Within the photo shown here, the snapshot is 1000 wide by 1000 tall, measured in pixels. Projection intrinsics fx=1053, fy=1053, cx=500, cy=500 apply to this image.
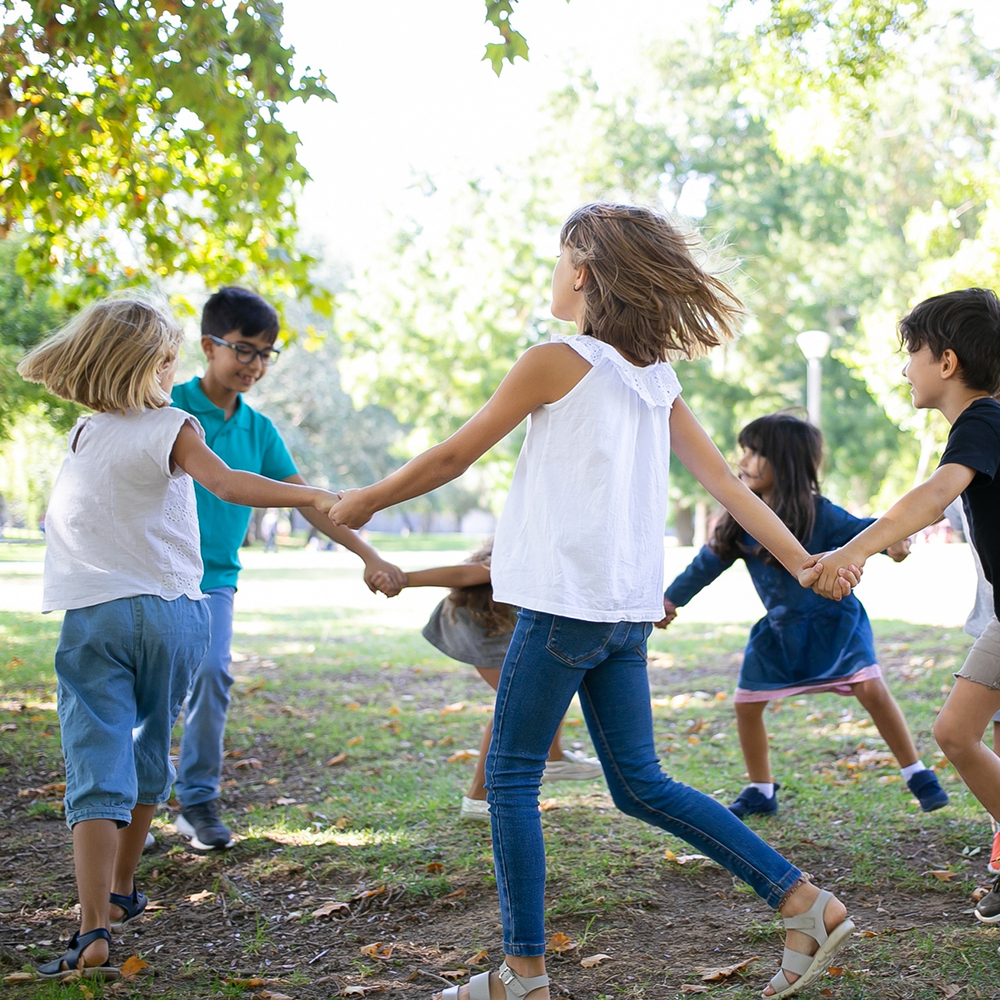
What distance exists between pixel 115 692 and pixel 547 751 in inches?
51.3

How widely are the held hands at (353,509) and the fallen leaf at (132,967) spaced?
139 centimetres

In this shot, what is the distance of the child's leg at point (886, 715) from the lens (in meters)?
4.19

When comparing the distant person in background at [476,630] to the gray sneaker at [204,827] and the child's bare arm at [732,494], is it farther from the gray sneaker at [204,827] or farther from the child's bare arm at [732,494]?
the child's bare arm at [732,494]

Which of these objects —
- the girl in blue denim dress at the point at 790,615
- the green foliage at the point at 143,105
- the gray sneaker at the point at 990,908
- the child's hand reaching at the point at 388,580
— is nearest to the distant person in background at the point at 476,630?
the child's hand reaching at the point at 388,580

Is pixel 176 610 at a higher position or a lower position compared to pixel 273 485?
lower

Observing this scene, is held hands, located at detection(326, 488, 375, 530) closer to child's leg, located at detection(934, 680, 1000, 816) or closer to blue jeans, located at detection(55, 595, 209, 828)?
blue jeans, located at detection(55, 595, 209, 828)

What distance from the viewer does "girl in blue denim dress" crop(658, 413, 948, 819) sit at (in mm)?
4238

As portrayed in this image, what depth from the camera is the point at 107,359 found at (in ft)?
10.3

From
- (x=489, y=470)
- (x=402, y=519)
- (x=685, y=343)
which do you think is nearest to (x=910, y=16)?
(x=685, y=343)

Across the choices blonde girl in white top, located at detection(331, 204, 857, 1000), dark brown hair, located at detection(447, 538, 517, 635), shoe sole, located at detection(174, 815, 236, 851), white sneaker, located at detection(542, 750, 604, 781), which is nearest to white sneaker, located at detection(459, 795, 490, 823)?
white sneaker, located at detection(542, 750, 604, 781)

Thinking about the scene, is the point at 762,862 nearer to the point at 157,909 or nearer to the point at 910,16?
the point at 157,909

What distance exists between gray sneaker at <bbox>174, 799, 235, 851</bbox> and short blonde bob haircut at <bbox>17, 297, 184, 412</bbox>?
180cm

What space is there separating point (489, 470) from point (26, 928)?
25.8 meters

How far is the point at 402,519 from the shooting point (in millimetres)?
59500
